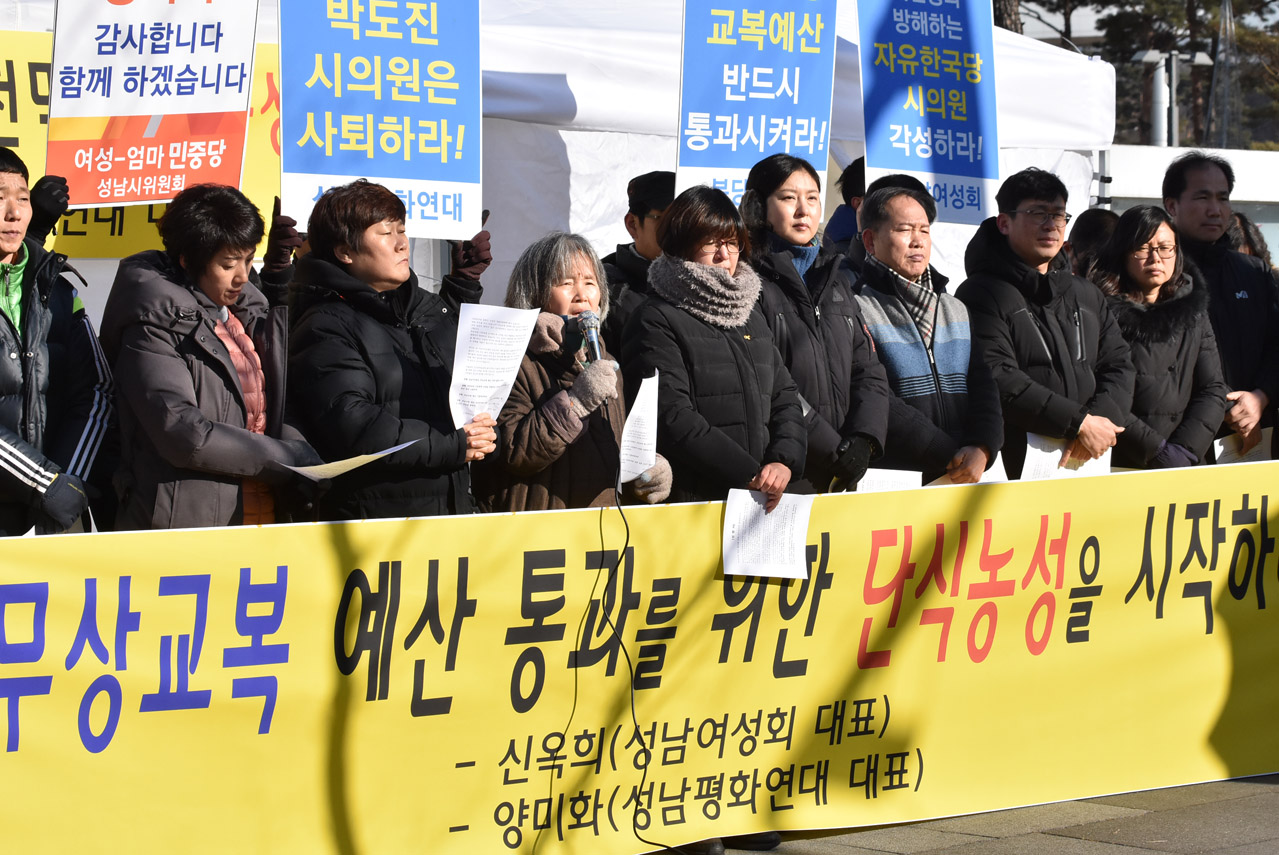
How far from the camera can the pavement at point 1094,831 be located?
13.0ft

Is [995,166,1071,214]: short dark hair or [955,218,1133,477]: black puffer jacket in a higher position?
[995,166,1071,214]: short dark hair

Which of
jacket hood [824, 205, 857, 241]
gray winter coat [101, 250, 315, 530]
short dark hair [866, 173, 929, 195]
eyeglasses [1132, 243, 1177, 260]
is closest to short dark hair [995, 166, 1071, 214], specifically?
short dark hair [866, 173, 929, 195]

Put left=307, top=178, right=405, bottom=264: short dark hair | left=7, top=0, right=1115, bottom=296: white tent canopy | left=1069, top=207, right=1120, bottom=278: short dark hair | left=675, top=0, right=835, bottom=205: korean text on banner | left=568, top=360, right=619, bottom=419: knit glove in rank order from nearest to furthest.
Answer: left=568, top=360, right=619, bottom=419: knit glove
left=307, top=178, right=405, bottom=264: short dark hair
left=675, top=0, right=835, bottom=205: korean text on banner
left=7, top=0, right=1115, bottom=296: white tent canopy
left=1069, top=207, right=1120, bottom=278: short dark hair

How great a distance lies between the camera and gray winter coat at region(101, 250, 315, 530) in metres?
3.62

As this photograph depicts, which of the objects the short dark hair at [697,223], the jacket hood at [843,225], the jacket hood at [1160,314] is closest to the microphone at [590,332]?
the short dark hair at [697,223]

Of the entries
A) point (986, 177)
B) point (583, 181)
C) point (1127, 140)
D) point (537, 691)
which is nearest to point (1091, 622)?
point (537, 691)

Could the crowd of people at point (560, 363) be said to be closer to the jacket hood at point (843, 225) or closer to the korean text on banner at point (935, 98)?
the korean text on banner at point (935, 98)

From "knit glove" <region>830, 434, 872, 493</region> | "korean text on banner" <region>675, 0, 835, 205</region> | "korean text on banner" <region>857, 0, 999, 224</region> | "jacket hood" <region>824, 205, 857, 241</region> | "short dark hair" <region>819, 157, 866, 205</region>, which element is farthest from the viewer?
"jacket hood" <region>824, 205, 857, 241</region>

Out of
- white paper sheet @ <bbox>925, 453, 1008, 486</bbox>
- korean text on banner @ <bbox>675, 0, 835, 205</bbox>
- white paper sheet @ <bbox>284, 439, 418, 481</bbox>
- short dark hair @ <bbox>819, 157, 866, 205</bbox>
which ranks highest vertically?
korean text on banner @ <bbox>675, 0, 835, 205</bbox>

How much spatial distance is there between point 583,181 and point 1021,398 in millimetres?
2837

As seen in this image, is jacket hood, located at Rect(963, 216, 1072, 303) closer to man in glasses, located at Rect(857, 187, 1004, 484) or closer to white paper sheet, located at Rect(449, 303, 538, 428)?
man in glasses, located at Rect(857, 187, 1004, 484)

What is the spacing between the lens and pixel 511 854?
3.60 meters

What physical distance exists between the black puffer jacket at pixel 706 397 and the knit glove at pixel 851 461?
0.84ft

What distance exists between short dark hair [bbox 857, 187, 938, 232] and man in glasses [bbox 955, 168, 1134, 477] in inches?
15.2
